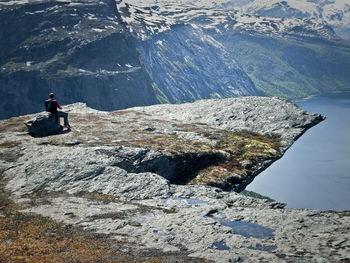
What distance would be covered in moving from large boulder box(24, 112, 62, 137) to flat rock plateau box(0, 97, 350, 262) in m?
1.22

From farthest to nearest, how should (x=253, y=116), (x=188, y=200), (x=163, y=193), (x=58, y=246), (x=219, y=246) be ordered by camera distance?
(x=253, y=116) → (x=163, y=193) → (x=188, y=200) → (x=219, y=246) → (x=58, y=246)

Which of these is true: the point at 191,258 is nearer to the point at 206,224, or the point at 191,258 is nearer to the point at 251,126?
the point at 206,224

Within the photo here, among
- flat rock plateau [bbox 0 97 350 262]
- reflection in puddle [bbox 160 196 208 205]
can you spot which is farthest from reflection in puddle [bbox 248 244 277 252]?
reflection in puddle [bbox 160 196 208 205]

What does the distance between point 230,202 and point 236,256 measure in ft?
32.9

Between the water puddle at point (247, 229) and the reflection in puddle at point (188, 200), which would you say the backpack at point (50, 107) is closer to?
the reflection in puddle at point (188, 200)

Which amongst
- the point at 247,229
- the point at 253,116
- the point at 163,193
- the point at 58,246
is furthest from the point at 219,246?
the point at 253,116

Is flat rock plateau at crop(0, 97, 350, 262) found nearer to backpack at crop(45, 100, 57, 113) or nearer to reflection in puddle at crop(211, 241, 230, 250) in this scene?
reflection in puddle at crop(211, 241, 230, 250)

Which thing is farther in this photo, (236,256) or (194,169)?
(194,169)

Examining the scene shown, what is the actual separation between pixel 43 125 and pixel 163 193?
20.5 m

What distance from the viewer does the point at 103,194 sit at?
Answer: 25141 mm

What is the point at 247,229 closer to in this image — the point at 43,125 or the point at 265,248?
the point at 265,248

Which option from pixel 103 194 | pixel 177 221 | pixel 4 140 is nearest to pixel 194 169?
pixel 103 194

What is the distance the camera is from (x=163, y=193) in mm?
25734

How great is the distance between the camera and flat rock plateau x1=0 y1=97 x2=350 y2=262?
16875mm
